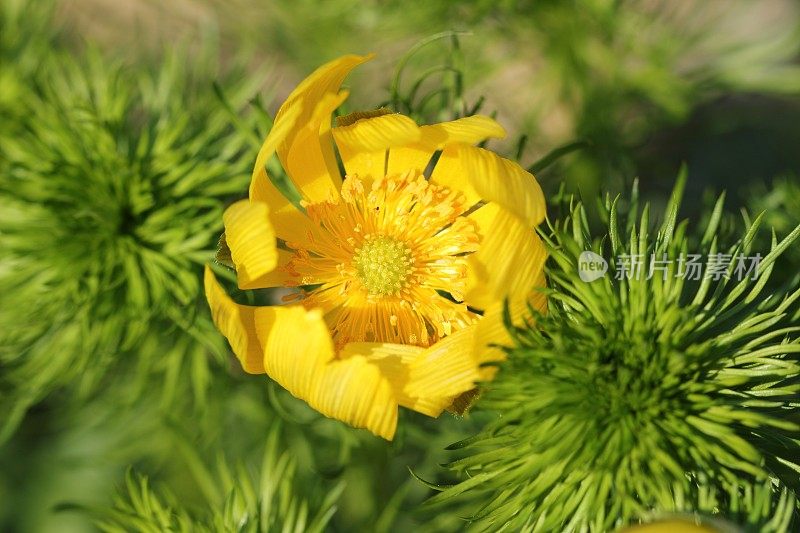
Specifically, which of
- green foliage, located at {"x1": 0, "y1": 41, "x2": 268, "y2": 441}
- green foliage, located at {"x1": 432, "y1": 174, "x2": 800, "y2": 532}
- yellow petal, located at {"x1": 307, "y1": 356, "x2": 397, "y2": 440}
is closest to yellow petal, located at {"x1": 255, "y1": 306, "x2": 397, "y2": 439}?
yellow petal, located at {"x1": 307, "y1": 356, "x2": 397, "y2": 440}

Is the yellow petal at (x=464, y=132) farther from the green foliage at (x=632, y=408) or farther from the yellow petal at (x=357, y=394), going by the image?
the yellow petal at (x=357, y=394)

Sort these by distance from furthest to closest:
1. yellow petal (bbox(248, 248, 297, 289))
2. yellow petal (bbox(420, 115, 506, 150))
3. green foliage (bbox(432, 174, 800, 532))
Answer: yellow petal (bbox(248, 248, 297, 289)) < yellow petal (bbox(420, 115, 506, 150)) < green foliage (bbox(432, 174, 800, 532))

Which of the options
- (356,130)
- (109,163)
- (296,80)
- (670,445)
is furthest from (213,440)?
(296,80)

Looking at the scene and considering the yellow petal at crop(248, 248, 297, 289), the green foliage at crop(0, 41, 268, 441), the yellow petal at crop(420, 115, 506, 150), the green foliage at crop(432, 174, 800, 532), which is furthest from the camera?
the green foliage at crop(0, 41, 268, 441)

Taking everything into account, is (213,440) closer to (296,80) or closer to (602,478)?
(602,478)

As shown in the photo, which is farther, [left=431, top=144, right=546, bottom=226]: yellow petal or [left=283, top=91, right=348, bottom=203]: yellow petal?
[left=283, top=91, right=348, bottom=203]: yellow petal

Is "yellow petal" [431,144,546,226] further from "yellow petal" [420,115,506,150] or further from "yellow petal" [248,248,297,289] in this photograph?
"yellow petal" [248,248,297,289]

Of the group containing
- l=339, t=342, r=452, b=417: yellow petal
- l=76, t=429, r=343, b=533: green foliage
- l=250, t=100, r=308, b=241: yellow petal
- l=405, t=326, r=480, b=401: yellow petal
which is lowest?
l=76, t=429, r=343, b=533: green foliage

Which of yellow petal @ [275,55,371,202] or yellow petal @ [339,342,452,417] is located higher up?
yellow petal @ [275,55,371,202]
